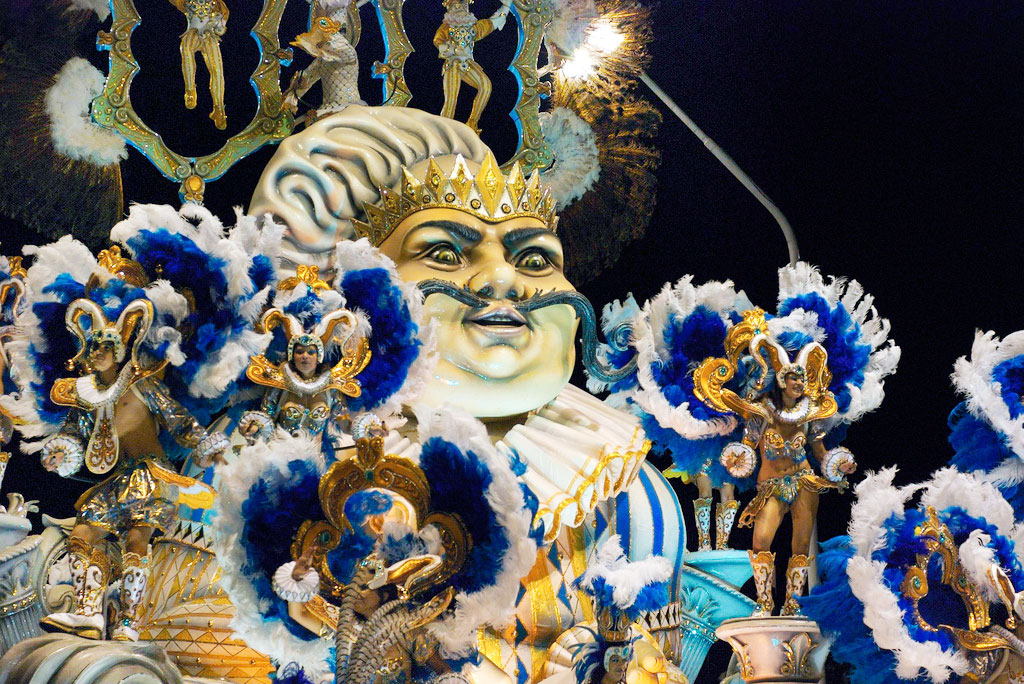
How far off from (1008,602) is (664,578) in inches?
32.6

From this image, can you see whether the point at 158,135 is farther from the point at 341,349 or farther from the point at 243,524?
the point at 243,524

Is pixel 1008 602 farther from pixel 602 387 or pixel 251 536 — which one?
pixel 251 536

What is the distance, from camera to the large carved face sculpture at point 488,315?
3.68 meters

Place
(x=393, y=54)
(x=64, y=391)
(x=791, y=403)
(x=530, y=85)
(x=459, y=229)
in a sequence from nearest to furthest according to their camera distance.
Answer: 1. (x=64, y=391)
2. (x=791, y=403)
3. (x=459, y=229)
4. (x=393, y=54)
5. (x=530, y=85)

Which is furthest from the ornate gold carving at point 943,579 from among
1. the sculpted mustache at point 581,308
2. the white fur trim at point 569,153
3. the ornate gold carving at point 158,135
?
the ornate gold carving at point 158,135

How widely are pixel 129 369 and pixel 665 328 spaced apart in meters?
1.44

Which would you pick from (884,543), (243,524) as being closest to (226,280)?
(243,524)

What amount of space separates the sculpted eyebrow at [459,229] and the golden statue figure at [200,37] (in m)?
0.72

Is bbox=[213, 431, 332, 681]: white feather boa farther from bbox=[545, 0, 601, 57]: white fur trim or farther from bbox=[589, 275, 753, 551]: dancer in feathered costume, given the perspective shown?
bbox=[545, 0, 601, 57]: white fur trim

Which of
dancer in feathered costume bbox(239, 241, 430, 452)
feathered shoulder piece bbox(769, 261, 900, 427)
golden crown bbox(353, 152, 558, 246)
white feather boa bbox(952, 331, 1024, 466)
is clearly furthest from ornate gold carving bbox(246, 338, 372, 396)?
white feather boa bbox(952, 331, 1024, 466)

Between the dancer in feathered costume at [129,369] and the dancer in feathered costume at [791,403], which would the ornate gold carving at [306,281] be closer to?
the dancer in feathered costume at [129,369]

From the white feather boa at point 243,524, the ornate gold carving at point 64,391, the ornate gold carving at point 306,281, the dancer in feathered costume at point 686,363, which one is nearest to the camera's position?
the white feather boa at point 243,524

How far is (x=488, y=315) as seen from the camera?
3652 mm

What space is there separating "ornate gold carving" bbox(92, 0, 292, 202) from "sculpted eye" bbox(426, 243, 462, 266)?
592 mm
